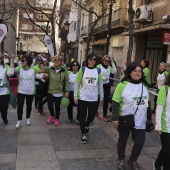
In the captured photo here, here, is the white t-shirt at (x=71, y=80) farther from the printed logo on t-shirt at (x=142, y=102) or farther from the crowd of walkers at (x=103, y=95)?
the printed logo on t-shirt at (x=142, y=102)

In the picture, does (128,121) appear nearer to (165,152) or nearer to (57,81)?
(165,152)

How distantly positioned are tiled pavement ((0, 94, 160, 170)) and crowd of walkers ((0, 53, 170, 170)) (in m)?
0.29

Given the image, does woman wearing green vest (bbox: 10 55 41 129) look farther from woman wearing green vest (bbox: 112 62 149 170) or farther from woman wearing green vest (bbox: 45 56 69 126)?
woman wearing green vest (bbox: 112 62 149 170)

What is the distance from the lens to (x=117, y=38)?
20859 millimetres

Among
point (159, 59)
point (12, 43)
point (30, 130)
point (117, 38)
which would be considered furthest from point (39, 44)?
point (30, 130)

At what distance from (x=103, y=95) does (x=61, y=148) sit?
1497 millimetres

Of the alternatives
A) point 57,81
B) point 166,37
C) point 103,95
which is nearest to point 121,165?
point 103,95

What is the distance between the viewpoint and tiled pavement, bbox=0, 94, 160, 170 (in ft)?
15.0

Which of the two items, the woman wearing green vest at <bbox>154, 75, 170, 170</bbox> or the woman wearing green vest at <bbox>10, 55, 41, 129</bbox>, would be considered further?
the woman wearing green vest at <bbox>10, 55, 41, 129</bbox>

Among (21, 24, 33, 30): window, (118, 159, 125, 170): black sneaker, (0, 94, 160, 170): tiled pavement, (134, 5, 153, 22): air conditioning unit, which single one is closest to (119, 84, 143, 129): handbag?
(118, 159, 125, 170): black sneaker

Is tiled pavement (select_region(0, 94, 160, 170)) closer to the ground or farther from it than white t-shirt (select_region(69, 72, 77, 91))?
closer to the ground

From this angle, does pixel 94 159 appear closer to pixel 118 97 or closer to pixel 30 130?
pixel 118 97

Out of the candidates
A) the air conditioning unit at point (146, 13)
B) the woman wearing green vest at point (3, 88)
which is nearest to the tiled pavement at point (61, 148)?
the woman wearing green vest at point (3, 88)

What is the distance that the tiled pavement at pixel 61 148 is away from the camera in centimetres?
457
